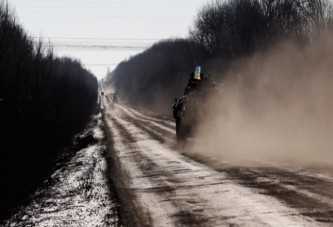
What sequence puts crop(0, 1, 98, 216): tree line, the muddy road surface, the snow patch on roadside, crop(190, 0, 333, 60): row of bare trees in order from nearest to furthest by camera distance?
1. the muddy road surface
2. the snow patch on roadside
3. crop(0, 1, 98, 216): tree line
4. crop(190, 0, 333, 60): row of bare trees

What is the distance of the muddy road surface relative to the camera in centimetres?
580

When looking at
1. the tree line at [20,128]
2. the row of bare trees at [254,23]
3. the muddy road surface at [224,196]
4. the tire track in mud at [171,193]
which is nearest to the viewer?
the muddy road surface at [224,196]

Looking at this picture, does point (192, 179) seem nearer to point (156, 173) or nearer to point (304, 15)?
point (156, 173)

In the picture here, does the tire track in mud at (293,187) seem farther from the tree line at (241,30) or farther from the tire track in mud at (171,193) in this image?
the tree line at (241,30)

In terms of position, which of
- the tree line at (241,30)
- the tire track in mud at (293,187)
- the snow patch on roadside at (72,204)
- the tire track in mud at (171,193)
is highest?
the tree line at (241,30)

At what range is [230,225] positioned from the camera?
5520mm

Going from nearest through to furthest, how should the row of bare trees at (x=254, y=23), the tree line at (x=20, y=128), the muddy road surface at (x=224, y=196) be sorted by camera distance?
the muddy road surface at (x=224, y=196) < the tree line at (x=20, y=128) < the row of bare trees at (x=254, y=23)

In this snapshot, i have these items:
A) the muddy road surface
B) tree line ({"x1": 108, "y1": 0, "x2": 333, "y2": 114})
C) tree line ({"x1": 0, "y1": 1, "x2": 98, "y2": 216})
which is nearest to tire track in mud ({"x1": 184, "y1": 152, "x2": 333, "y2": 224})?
the muddy road surface

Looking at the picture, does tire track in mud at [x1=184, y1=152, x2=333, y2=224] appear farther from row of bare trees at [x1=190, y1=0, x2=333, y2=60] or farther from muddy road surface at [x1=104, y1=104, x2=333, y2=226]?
row of bare trees at [x1=190, y1=0, x2=333, y2=60]

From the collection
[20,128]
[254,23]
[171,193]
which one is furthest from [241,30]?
[171,193]

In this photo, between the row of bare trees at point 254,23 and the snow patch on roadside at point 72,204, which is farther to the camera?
the row of bare trees at point 254,23

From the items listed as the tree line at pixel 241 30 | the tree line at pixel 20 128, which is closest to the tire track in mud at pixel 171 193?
the tree line at pixel 20 128

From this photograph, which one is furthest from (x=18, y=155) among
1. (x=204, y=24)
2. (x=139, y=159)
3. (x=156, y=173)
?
(x=204, y=24)

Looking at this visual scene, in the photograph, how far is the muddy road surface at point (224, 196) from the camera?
5797mm
